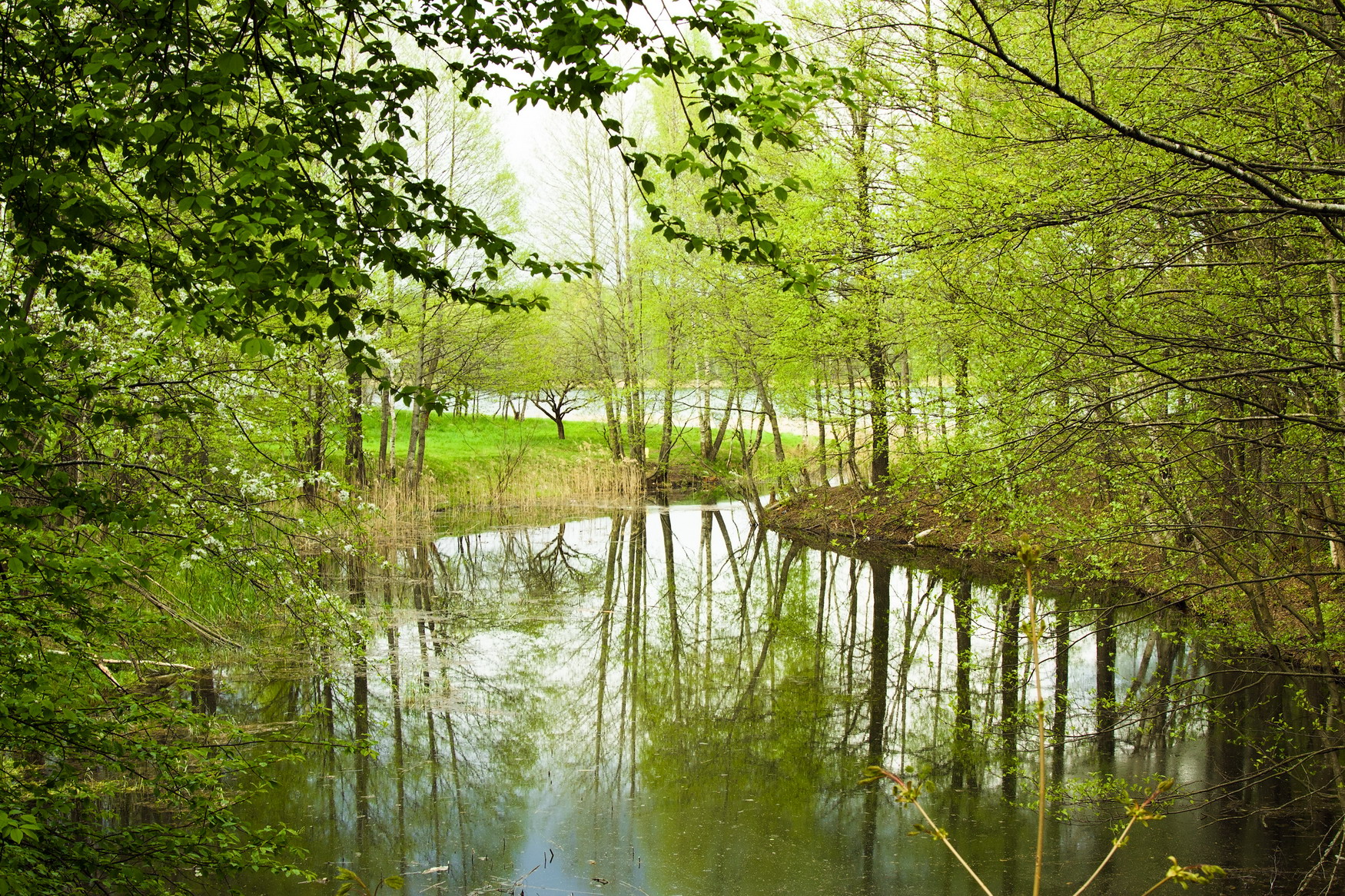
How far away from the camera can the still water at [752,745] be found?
5910mm

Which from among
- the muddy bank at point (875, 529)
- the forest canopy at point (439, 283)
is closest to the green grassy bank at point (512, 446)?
the muddy bank at point (875, 529)

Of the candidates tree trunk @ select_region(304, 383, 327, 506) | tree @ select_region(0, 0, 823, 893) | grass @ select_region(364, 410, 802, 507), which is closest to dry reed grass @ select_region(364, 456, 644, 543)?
grass @ select_region(364, 410, 802, 507)

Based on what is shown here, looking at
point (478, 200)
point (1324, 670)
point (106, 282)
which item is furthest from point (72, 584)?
point (478, 200)

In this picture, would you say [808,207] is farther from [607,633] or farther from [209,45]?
[209,45]

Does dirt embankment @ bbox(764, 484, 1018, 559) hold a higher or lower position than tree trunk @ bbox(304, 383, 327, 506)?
lower

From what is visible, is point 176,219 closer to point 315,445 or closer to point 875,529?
point 315,445

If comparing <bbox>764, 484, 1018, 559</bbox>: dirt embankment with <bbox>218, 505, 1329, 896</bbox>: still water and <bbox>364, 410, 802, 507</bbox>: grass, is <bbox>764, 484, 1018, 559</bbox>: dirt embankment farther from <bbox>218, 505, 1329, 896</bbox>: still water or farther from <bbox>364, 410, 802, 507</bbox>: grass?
<bbox>218, 505, 1329, 896</bbox>: still water

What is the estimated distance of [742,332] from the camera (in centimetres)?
1806

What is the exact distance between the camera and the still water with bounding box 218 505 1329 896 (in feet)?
19.4

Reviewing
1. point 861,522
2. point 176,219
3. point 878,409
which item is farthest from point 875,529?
point 176,219

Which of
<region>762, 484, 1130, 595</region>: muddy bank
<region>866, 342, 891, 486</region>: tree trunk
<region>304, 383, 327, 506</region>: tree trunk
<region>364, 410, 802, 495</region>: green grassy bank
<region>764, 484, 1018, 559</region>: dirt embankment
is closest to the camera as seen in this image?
<region>304, 383, 327, 506</region>: tree trunk

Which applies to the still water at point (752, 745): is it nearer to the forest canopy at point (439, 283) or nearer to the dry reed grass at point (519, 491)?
the forest canopy at point (439, 283)

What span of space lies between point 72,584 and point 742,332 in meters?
14.7

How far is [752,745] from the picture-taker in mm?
8156
